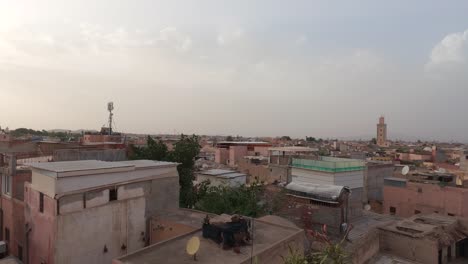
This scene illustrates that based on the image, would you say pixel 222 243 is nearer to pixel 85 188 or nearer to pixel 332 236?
pixel 85 188

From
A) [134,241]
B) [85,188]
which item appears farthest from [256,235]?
Answer: [85,188]

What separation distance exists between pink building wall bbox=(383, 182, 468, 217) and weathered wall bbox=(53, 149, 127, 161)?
63.0 ft

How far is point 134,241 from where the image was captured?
12.8 metres

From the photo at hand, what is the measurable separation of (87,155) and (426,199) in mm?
21719

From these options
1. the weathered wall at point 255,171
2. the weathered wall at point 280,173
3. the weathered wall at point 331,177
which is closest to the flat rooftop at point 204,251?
the weathered wall at point 331,177

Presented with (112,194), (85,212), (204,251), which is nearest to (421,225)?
(204,251)

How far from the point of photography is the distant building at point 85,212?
417 inches

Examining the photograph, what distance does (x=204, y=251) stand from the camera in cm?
934

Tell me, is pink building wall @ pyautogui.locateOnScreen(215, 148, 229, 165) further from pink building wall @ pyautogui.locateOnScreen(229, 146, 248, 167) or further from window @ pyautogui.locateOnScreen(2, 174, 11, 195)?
window @ pyautogui.locateOnScreen(2, 174, 11, 195)

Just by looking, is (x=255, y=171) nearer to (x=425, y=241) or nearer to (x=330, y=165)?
(x=330, y=165)

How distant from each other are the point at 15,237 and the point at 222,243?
9.61 metres

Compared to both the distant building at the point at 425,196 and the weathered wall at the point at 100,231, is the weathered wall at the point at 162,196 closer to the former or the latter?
the weathered wall at the point at 100,231

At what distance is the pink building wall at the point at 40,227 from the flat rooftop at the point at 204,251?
351 centimetres

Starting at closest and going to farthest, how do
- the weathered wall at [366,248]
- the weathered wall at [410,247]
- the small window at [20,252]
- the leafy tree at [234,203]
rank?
the weathered wall at [366,248], the small window at [20,252], the weathered wall at [410,247], the leafy tree at [234,203]
